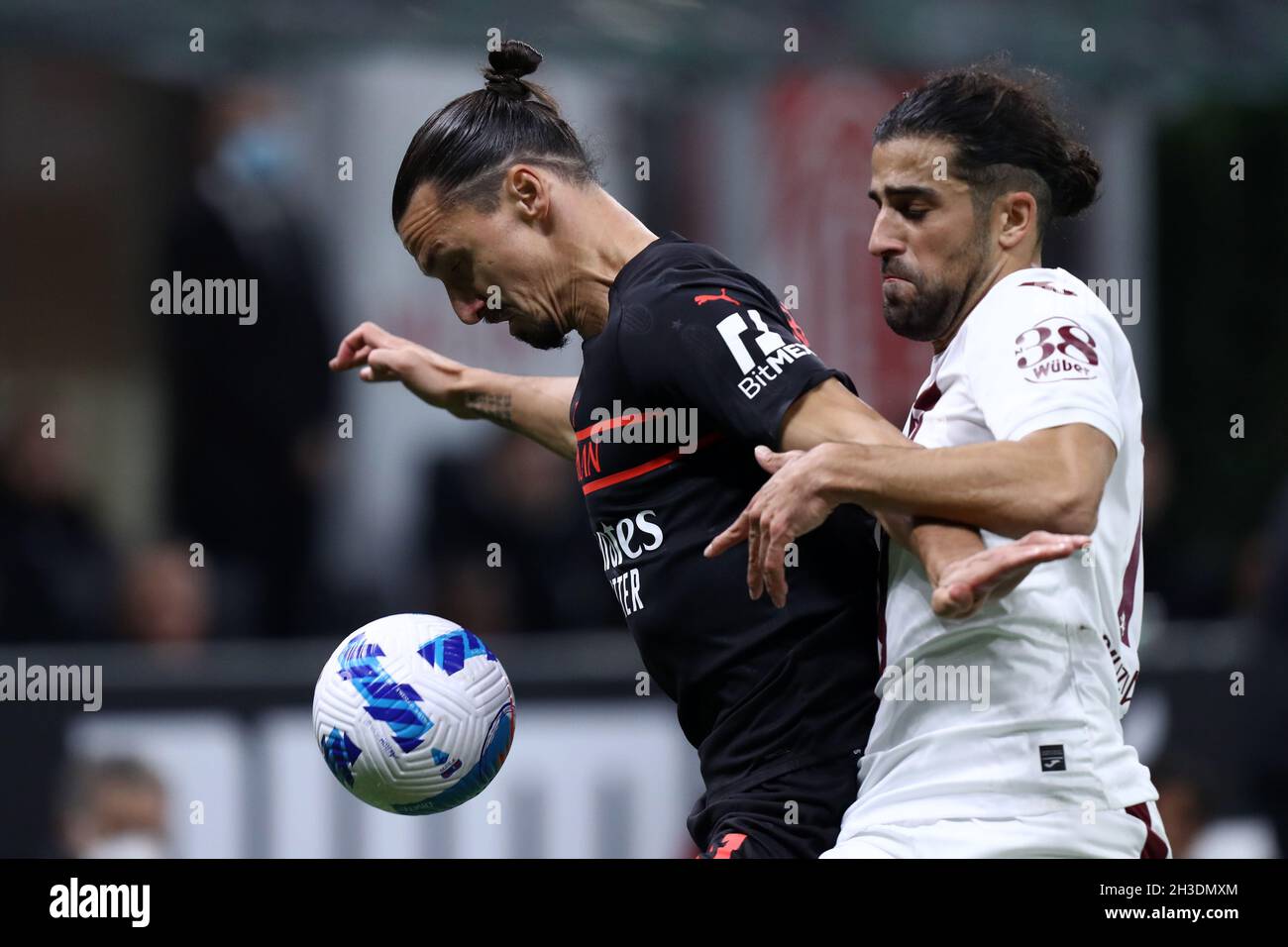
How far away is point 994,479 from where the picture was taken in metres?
3.27

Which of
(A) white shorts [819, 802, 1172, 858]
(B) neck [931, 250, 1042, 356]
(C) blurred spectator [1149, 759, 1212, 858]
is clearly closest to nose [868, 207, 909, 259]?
(B) neck [931, 250, 1042, 356]

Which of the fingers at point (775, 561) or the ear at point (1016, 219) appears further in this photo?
the ear at point (1016, 219)

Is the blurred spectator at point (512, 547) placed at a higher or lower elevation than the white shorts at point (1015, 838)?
higher

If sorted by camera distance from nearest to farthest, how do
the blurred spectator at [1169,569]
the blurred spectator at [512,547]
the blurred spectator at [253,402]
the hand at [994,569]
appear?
the hand at [994,569]
the blurred spectator at [512,547]
the blurred spectator at [253,402]
the blurred spectator at [1169,569]

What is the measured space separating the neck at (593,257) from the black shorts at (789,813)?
1113mm

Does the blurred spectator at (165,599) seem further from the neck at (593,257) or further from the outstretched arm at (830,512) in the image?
the outstretched arm at (830,512)

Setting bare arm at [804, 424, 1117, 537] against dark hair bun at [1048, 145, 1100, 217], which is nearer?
bare arm at [804, 424, 1117, 537]

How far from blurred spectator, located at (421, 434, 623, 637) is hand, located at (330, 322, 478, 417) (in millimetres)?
3607

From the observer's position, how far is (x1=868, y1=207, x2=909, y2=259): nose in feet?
12.7

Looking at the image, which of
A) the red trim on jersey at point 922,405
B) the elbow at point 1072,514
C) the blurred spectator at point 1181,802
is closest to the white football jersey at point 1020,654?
the red trim on jersey at point 922,405

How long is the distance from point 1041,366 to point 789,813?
1.06 meters

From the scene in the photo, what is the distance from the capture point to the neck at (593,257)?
415 centimetres

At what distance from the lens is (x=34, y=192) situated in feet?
37.9

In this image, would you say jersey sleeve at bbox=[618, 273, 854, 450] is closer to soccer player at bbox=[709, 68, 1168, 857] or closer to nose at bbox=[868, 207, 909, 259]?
soccer player at bbox=[709, 68, 1168, 857]
